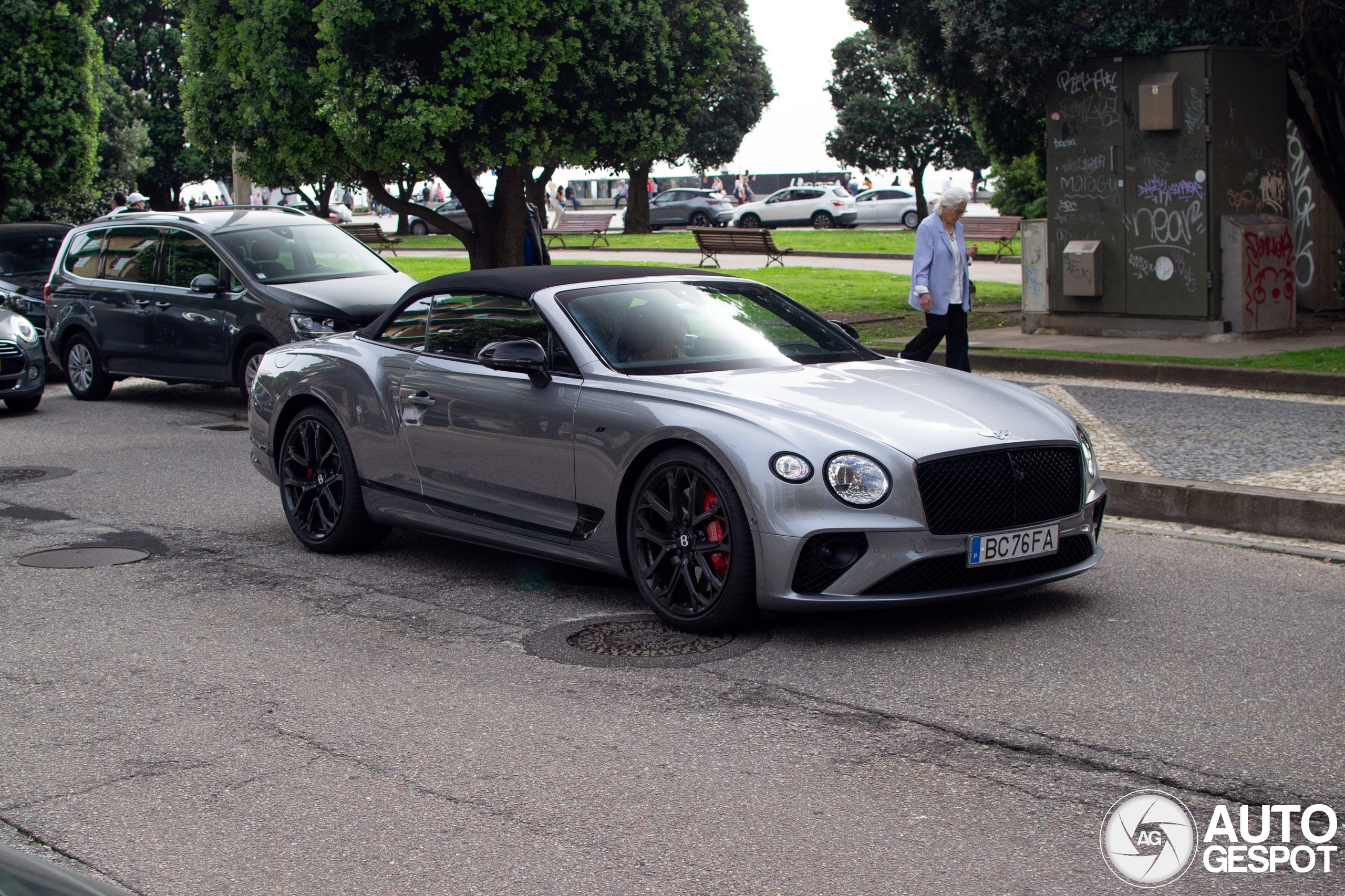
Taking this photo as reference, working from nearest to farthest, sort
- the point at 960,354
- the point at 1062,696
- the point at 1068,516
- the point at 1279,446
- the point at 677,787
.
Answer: the point at 677,787 → the point at 1062,696 → the point at 1068,516 → the point at 1279,446 → the point at 960,354

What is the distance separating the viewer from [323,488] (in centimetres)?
773

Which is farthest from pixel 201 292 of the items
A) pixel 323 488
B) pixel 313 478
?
pixel 323 488

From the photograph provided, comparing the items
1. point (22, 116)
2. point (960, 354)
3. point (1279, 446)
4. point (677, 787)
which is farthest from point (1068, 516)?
Answer: point (22, 116)

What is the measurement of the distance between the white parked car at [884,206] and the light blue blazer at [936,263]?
43664mm

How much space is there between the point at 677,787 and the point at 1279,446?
20.7ft

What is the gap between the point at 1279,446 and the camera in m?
9.23

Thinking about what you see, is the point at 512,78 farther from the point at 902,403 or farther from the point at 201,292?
the point at 902,403

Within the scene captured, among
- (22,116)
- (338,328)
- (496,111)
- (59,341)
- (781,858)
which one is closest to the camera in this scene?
(781,858)

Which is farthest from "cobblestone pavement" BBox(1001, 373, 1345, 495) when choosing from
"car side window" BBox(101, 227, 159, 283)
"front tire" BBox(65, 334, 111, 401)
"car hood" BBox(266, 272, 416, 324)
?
"front tire" BBox(65, 334, 111, 401)

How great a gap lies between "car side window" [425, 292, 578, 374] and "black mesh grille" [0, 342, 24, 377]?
25.7 ft

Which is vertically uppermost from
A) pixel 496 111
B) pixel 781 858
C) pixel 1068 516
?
pixel 496 111

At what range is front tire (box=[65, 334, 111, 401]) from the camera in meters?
14.8

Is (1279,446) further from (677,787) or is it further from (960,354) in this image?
(677,787)

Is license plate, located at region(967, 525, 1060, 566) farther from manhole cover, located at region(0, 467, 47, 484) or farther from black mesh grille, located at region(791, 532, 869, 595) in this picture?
manhole cover, located at region(0, 467, 47, 484)
